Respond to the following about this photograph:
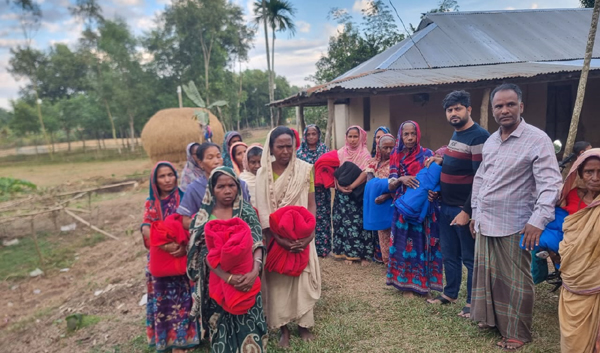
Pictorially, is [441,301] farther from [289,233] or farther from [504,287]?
[289,233]

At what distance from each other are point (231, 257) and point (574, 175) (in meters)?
2.08

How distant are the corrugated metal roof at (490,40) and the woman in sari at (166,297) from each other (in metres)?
7.58

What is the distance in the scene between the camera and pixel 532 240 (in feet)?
7.45

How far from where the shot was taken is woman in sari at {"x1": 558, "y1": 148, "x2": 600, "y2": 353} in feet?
6.72

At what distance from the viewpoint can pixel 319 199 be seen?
493 cm

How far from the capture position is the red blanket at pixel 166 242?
2.70 m

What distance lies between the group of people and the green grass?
579 centimetres

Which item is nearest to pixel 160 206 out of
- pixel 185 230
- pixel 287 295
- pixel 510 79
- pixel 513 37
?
pixel 185 230

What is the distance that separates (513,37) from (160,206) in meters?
11.5

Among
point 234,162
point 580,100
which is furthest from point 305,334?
point 580,100

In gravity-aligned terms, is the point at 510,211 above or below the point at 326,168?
below

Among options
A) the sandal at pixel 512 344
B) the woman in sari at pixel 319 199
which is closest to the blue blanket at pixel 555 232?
the sandal at pixel 512 344

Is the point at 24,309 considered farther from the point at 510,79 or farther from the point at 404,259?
the point at 510,79

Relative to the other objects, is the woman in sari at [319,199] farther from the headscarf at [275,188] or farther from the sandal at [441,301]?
the headscarf at [275,188]
